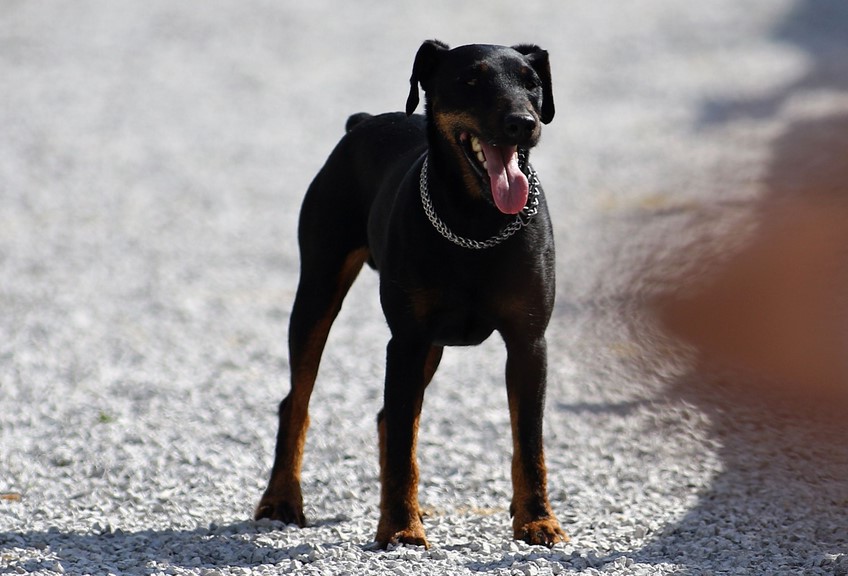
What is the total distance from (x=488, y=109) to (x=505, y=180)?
26 centimetres

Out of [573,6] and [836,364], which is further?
[573,6]

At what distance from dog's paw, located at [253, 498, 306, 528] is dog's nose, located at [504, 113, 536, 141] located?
6.96 ft

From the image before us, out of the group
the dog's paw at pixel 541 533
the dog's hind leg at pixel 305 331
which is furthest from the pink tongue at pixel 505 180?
the dog's paw at pixel 541 533

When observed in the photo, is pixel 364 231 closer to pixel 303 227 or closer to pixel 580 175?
pixel 303 227

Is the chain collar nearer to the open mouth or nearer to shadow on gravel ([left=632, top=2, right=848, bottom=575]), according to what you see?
the open mouth

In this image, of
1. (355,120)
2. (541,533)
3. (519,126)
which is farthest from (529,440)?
(355,120)

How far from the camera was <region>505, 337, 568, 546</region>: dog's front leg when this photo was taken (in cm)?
494

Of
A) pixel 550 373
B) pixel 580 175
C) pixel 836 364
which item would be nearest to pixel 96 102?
pixel 580 175

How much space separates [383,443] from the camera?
18.4 feet

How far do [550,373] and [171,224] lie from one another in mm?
5967

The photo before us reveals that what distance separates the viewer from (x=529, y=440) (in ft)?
16.3

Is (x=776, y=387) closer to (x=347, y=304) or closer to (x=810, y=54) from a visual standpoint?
(x=347, y=304)

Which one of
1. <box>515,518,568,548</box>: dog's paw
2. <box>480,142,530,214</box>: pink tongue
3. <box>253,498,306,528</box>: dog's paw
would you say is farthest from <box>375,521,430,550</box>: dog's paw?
<box>480,142,530,214</box>: pink tongue

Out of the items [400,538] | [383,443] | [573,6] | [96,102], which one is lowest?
[400,538]
